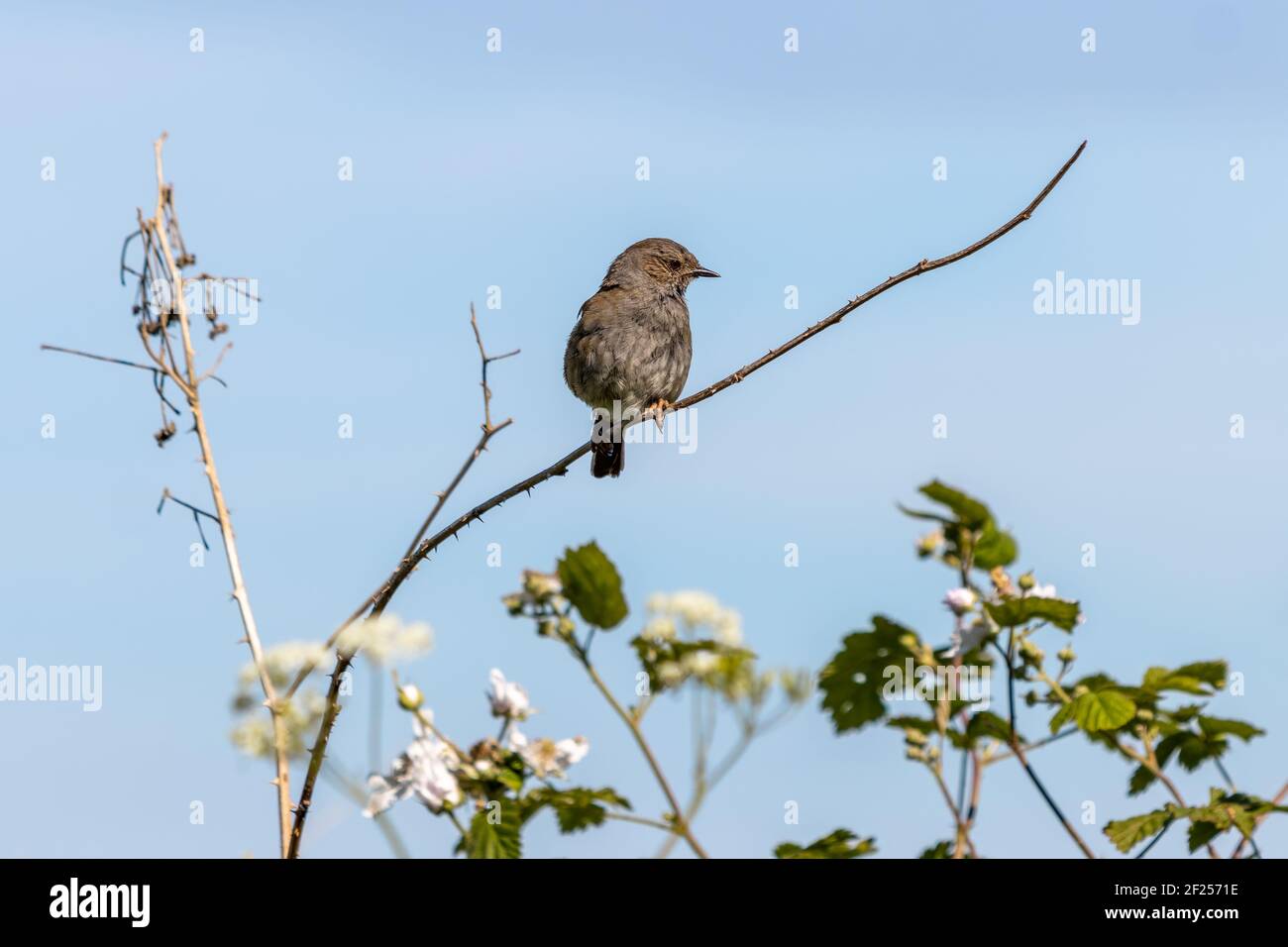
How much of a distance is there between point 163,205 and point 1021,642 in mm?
2521

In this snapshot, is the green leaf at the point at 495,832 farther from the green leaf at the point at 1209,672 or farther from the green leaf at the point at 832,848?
the green leaf at the point at 1209,672

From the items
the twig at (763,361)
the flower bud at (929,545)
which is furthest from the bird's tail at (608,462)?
the flower bud at (929,545)

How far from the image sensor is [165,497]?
3.73 m

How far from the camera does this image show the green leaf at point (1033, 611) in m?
3.24

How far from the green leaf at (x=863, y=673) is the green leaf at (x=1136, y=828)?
51cm

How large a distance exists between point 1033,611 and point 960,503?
0.95 feet
